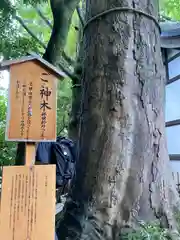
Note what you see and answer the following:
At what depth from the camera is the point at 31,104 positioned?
2.18 metres

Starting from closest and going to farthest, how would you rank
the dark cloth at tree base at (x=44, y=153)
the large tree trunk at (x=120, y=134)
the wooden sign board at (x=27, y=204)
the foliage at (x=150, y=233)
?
the wooden sign board at (x=27, y=204) → the foliage at (x=150, y=233) → the large tree trunk at (x=120, y=134) → the dark cloth at tree base at (x=44, y=153)

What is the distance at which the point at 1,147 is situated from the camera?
703 centimetres

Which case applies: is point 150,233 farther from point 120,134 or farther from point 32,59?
point 32,59

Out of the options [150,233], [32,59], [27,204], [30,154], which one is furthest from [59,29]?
[150,233]

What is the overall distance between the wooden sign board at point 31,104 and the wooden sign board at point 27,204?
27cm

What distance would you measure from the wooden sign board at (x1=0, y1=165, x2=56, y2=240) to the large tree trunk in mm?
654

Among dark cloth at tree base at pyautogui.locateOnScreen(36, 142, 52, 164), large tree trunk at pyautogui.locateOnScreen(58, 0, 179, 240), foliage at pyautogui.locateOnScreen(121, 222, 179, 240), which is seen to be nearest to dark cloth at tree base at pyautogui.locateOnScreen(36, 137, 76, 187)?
dark cloth at tree base at pyautogui.locateOnScreen(36, 142, 52, 164)

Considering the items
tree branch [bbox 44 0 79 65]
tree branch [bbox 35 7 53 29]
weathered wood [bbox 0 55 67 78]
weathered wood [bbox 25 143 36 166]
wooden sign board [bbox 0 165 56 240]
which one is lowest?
wooden sign board [bbox 0 165 56 240]

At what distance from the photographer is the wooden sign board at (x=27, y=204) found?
1.96 meters

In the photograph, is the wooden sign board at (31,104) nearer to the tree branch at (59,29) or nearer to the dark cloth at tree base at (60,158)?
the tree branch at (59,29)

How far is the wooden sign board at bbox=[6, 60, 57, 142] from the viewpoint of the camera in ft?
6.88

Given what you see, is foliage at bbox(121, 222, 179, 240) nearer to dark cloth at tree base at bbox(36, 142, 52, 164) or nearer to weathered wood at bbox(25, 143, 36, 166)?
weathered wood at bbox(25, 143, 36, 166)

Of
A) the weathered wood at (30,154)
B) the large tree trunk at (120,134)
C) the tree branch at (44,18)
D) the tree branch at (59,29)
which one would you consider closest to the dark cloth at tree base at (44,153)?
the large tree trunk at (120,134)

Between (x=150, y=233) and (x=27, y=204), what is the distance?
1.14 metres
